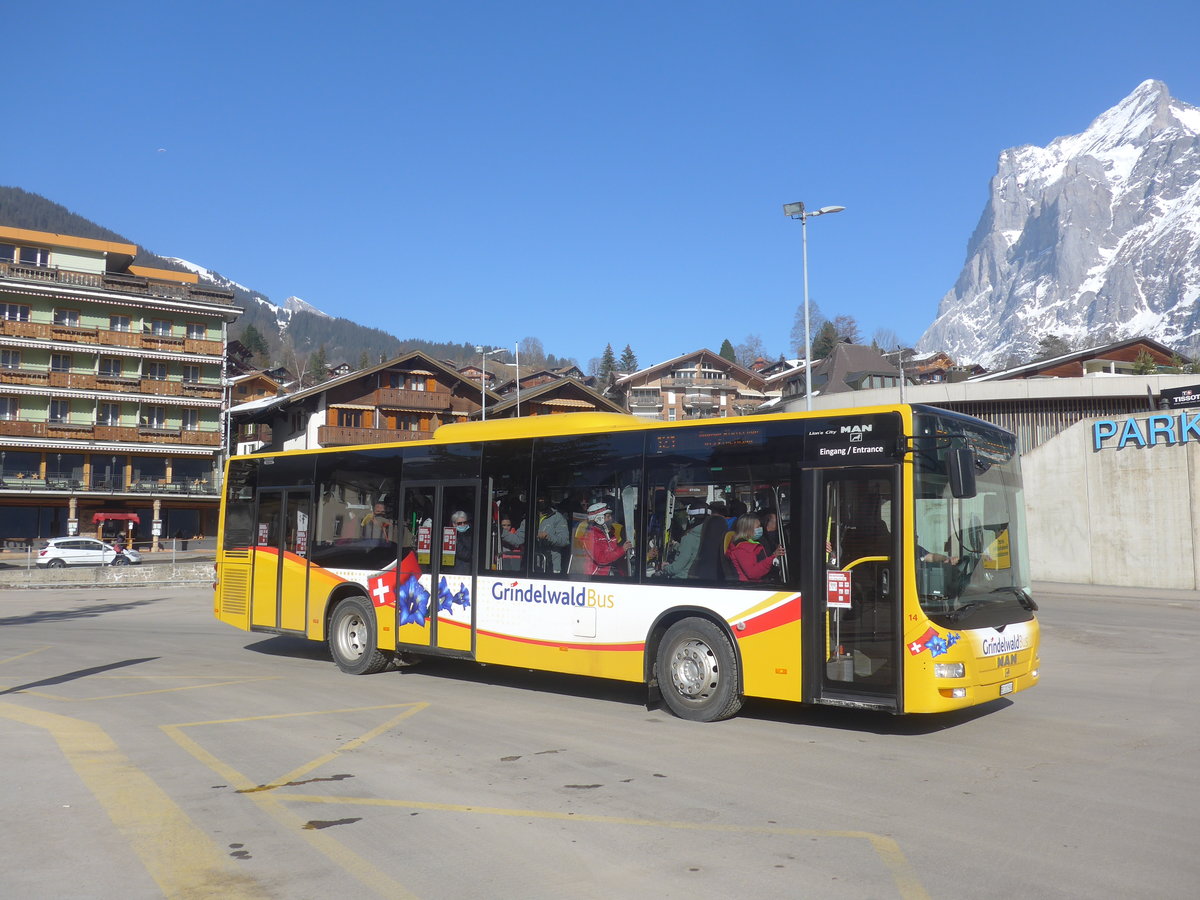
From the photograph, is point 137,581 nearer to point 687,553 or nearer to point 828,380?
point 687,553

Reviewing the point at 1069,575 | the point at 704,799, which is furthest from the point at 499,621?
the point at 1069,575

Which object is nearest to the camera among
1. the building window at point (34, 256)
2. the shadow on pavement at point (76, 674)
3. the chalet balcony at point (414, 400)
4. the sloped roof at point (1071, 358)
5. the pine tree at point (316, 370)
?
the shadow on pavement at point (76, 674)

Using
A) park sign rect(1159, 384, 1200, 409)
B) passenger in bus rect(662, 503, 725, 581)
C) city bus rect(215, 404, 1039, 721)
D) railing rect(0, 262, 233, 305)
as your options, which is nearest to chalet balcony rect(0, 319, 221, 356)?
railing rect(0, 262, 233, 305)

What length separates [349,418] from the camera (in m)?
63.8

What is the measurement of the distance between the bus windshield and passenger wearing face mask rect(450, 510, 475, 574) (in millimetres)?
5358

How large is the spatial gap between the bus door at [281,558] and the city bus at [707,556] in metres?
0.67

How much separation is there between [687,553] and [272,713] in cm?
449

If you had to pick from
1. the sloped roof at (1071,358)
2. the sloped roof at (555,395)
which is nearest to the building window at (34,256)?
the sloped roof at (555,395)

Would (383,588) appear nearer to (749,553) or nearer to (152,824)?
(749,553)

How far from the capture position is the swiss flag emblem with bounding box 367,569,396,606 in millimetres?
12406

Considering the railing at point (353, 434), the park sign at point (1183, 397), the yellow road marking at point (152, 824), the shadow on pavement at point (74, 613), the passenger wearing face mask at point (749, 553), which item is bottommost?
the shadow on pavement at point (74, 613)

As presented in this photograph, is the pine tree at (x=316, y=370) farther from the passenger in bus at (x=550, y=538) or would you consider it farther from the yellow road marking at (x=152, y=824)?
the yellow road marking at (x=152, y=824)

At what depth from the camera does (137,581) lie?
111 ft

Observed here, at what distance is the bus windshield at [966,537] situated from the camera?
8281 mm
